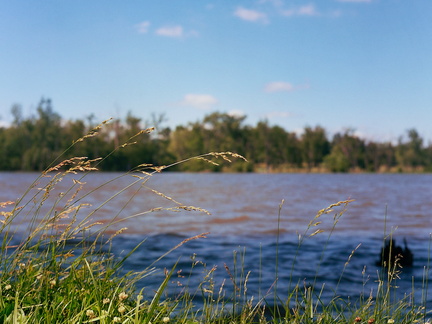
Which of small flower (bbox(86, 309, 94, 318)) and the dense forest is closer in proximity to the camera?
small flower (bbox(86, 309, 94, 318))

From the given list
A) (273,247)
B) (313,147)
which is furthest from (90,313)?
(313,147)

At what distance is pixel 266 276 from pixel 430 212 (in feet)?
46.2

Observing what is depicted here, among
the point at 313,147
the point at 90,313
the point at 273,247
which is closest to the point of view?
the point at 90,313

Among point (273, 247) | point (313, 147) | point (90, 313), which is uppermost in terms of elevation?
point (313, 147)

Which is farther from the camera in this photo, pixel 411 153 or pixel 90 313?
pixel 411 153

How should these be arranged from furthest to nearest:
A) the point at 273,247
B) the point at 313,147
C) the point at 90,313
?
the point at 313,147 < the point at 273,247 < the point at 90,313

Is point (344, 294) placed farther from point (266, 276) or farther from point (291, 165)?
point (291, 165)

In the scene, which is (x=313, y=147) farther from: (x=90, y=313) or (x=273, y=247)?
(x=90, y=313)

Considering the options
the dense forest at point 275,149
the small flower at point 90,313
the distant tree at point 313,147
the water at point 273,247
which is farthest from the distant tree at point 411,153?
the small flower at point 90,313

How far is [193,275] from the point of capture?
7.46 m

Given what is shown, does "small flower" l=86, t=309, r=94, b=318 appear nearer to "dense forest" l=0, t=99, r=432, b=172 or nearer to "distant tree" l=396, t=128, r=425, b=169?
"dense forest" l=0, t=99, r=432, b=172

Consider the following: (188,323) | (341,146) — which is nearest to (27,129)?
(341,146)

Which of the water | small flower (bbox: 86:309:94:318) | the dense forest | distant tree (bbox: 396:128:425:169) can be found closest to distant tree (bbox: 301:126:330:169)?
the dense forest

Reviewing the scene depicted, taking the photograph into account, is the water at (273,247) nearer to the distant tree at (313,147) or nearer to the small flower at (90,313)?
the small flower at (90,313)
